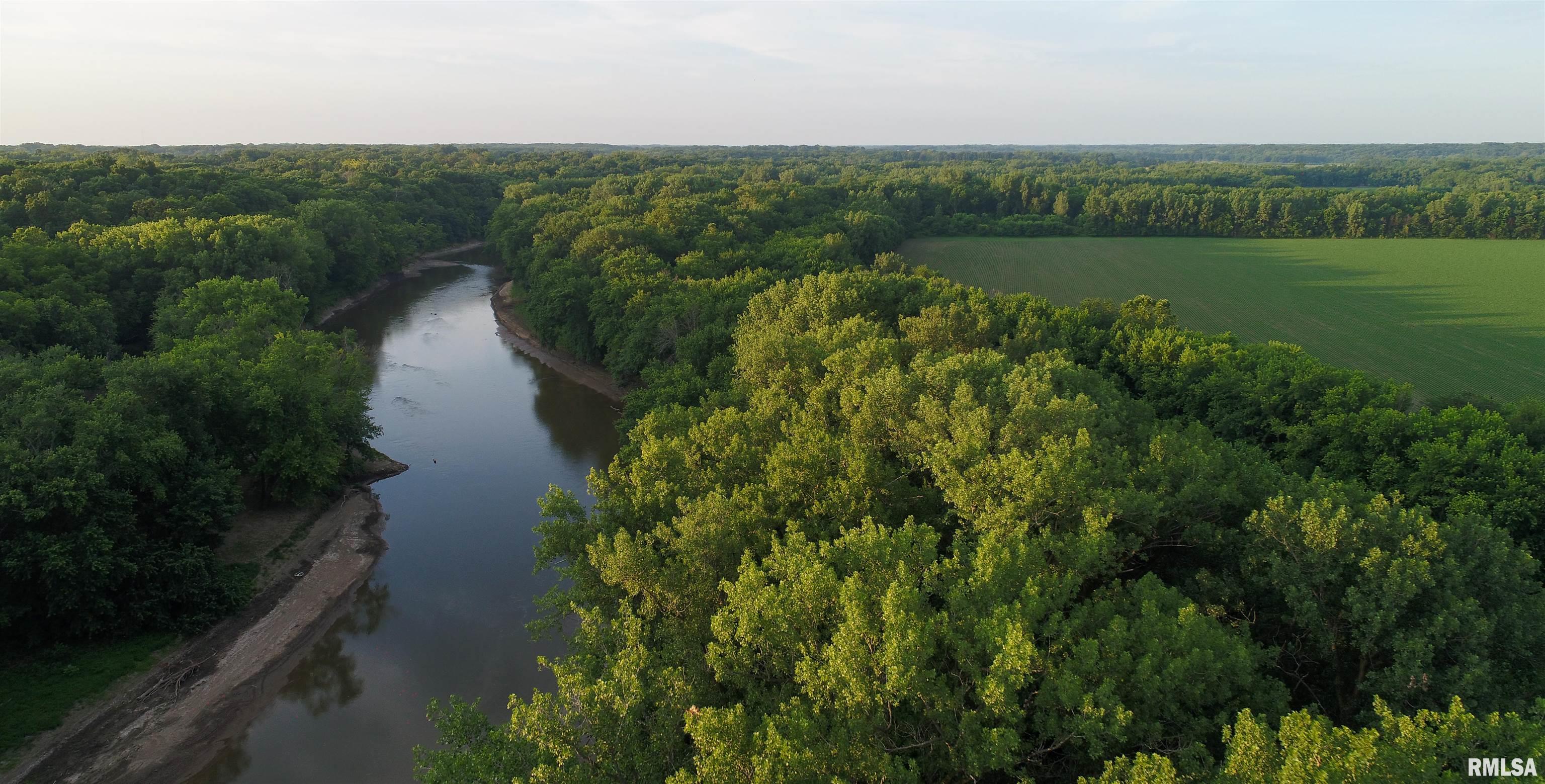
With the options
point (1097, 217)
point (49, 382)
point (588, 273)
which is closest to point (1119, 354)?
point (588, 273)

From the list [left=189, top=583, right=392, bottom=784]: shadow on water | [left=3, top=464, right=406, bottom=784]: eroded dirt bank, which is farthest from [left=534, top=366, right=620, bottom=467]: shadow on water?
[left=189, top=583, right=392, bottom=784]: shadow on water

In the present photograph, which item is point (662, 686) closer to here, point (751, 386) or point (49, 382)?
point (751, 386)

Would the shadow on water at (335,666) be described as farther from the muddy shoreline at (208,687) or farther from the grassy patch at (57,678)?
the grassy patch at (57,678)

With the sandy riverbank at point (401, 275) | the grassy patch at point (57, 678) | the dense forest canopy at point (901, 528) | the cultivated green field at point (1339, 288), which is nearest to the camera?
the dense forest canopy at point (901, 528)

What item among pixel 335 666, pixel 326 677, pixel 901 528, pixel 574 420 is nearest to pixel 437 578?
pixel 335 666

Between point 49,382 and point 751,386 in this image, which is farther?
point 751,386

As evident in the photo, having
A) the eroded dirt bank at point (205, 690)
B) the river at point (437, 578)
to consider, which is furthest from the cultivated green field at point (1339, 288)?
the eroded dirt bank at point (205, 690)

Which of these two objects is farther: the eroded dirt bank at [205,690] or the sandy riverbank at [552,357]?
the sandy riverbank at [552,357]
